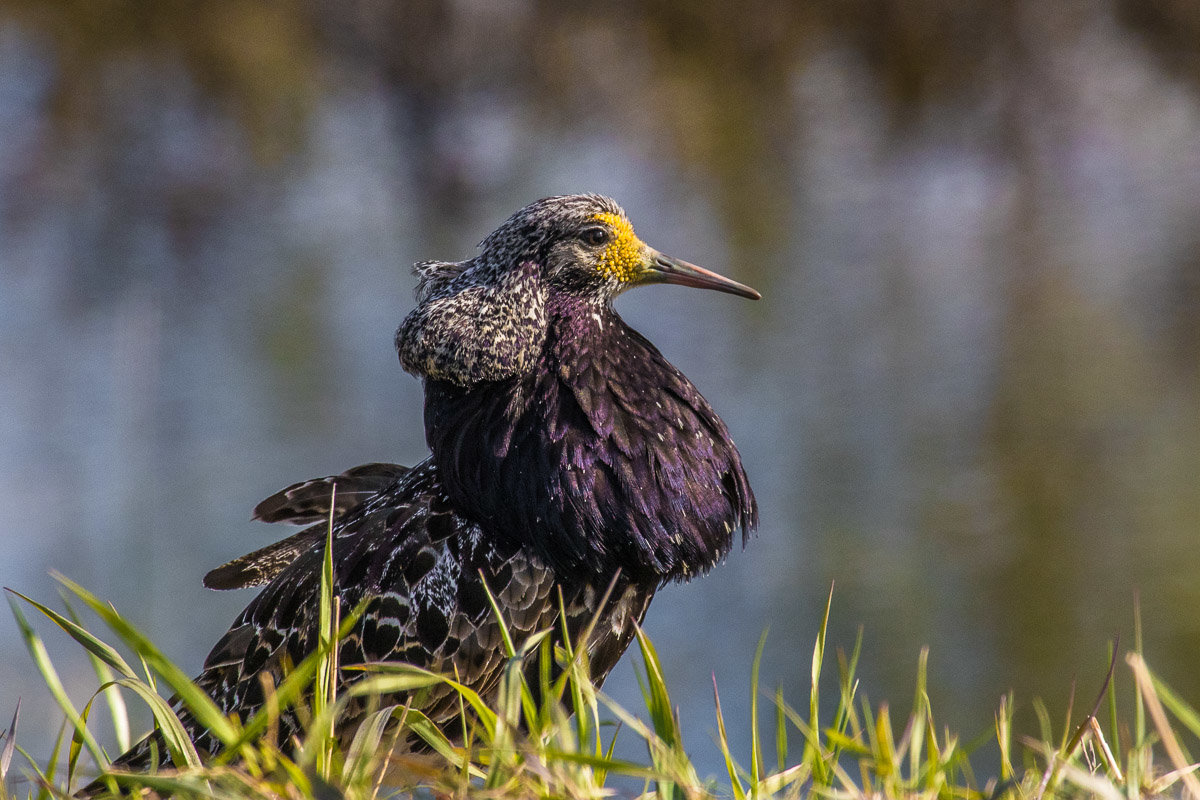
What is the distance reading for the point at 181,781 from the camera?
67.7 inches

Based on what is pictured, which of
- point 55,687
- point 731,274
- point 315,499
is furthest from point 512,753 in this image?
point 731,274

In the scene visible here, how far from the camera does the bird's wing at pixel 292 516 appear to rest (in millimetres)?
3350

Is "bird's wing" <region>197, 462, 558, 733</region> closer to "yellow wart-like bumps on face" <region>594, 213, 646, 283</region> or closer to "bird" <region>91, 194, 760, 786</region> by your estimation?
"bird" <region>91, 194, 760, 786</region>

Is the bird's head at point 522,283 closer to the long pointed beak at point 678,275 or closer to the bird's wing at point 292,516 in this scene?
the long pointed beak at point 678,275

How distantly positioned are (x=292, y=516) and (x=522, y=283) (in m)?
1.00

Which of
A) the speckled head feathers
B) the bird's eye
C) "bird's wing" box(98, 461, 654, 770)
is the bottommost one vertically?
"bird's wing" box(98, 461, 654, 770)

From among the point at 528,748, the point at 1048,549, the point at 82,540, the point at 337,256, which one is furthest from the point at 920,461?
the point at 528,748

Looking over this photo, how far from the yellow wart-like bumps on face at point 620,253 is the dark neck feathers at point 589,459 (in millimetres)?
131

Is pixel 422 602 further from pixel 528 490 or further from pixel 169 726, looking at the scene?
pixel 169 726

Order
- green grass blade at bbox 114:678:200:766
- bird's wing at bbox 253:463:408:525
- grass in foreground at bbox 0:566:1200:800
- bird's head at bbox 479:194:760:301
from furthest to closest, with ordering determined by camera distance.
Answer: bird's wing at bbox 253:463:408:525 → bird's head at bbox 479:194:760:301 → green grass blade at bbox 114:678:200:766 → grass in foreground at bbox 0:566:1200:800

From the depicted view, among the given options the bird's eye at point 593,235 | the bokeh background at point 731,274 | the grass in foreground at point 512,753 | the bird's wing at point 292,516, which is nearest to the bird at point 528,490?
the bird's eye at point 593,235

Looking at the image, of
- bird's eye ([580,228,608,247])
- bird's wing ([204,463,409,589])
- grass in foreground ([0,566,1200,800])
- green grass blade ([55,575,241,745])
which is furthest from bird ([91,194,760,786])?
green grass blade ([55,575,241,745])

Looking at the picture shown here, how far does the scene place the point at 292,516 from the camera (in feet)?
11.0

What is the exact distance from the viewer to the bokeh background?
7.68 m
